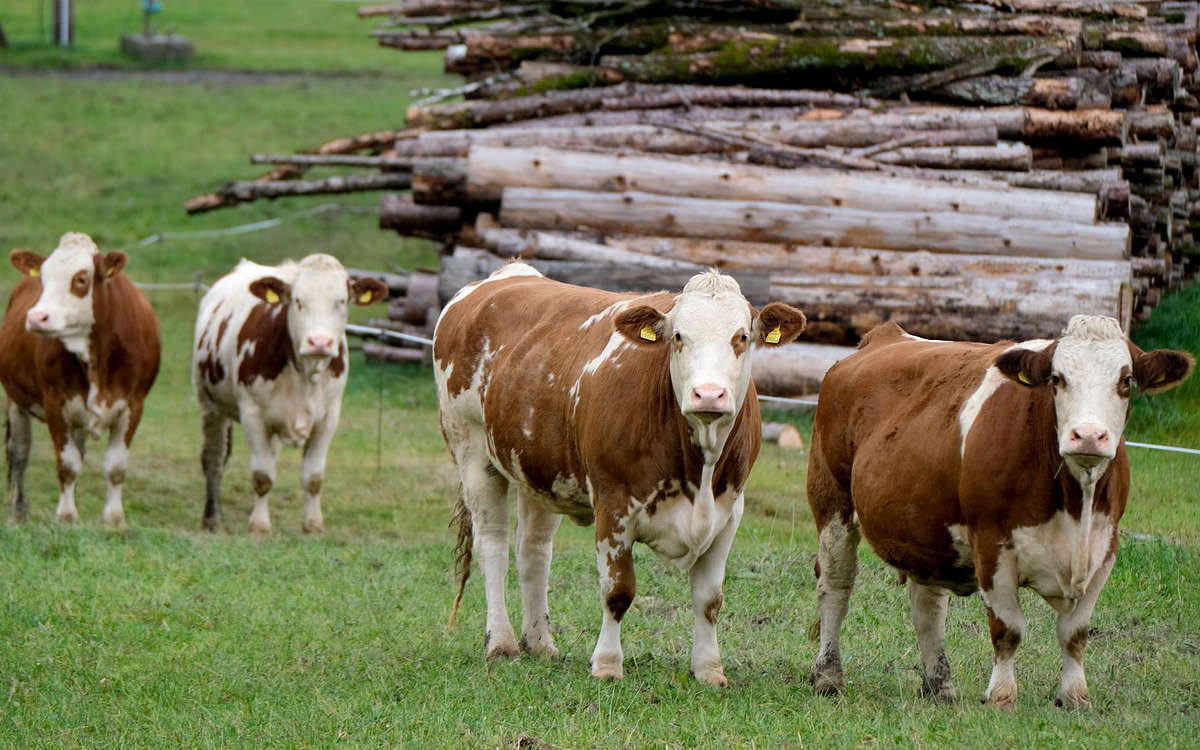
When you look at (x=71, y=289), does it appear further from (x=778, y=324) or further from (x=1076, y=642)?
(x=1076, y=642)

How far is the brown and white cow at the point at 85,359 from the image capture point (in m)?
12.4

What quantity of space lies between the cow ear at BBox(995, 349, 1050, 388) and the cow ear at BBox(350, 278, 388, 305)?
290 inches

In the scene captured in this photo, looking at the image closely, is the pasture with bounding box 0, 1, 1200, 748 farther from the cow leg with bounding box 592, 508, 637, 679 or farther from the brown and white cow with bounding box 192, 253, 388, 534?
the brown and white cow with bounding box 192, 253, 388, 534

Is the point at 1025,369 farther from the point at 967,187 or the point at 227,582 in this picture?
the point at 967,187

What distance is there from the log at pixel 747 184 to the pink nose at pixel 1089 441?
30.2 ft

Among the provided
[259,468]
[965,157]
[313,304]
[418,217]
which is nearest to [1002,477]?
[313,304]

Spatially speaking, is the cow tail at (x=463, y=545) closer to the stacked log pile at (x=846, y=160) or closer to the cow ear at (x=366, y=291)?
the cow ear at (x=366, y=291)

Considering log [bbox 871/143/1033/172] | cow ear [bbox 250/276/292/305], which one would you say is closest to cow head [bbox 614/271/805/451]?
cow ear [bbox 250/276/292/305]

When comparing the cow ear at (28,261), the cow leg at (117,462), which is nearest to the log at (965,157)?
the cow leg at (117,462)

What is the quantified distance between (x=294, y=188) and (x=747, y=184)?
723 cm

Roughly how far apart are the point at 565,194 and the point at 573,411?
9349 mm

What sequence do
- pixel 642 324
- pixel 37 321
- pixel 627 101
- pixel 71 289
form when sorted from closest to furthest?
pixel 642 324
pixel 37 321
pixel 71 289
pixel 627 101

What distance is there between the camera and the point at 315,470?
12562 mm

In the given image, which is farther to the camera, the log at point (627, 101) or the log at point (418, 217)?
the log at point (418, 217)
